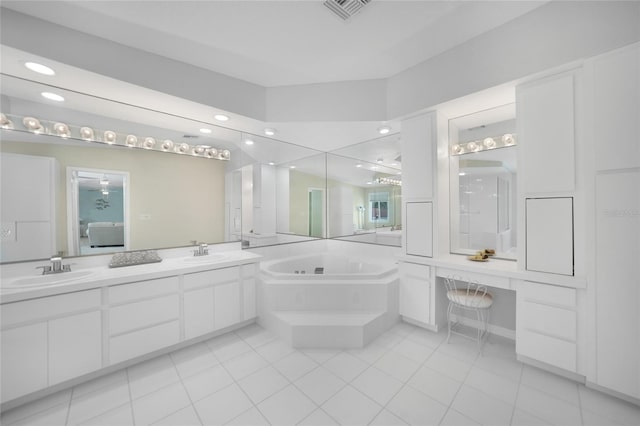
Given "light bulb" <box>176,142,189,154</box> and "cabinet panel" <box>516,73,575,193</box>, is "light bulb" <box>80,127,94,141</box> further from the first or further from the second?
"cabinet panel" <box>516,73,575,193</box>

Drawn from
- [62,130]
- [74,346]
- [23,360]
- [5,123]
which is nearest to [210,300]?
[74,346]

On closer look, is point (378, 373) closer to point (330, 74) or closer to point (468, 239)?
point (468, 239)

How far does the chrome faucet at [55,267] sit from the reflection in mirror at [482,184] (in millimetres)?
3878

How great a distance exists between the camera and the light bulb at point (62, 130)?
2.11m

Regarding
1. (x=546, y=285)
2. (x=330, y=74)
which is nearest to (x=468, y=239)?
(x=546, y=285)

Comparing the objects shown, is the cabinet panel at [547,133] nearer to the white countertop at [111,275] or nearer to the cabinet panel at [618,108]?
the cabinet panel at [618,108]

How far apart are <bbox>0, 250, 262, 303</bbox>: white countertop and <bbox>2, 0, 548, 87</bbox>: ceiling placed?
1.90 m

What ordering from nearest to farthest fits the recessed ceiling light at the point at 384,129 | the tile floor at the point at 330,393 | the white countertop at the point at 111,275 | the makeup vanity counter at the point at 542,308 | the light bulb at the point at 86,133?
the tile floor at the point at 330,393 → the white countertop at the point at 111,275 → the makeup vanity counter at the point at 542,308 → the light bulb at the point at 86,133 → the recessed ceiling light at the point at 384,129

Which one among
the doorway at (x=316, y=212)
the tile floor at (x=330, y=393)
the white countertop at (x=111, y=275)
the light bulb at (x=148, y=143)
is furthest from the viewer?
the doorway at (x=316, y=212)

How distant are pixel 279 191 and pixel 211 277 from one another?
221 centimetres

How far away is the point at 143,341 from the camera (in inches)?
82.3

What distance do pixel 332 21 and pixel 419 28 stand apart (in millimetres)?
691

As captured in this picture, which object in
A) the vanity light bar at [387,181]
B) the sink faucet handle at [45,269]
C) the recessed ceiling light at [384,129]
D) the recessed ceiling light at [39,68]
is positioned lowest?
the sink faucet handle at [45,269]

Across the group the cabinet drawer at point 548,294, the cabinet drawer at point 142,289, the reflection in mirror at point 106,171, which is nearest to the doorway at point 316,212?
the reflection in mirror at point 106,171
